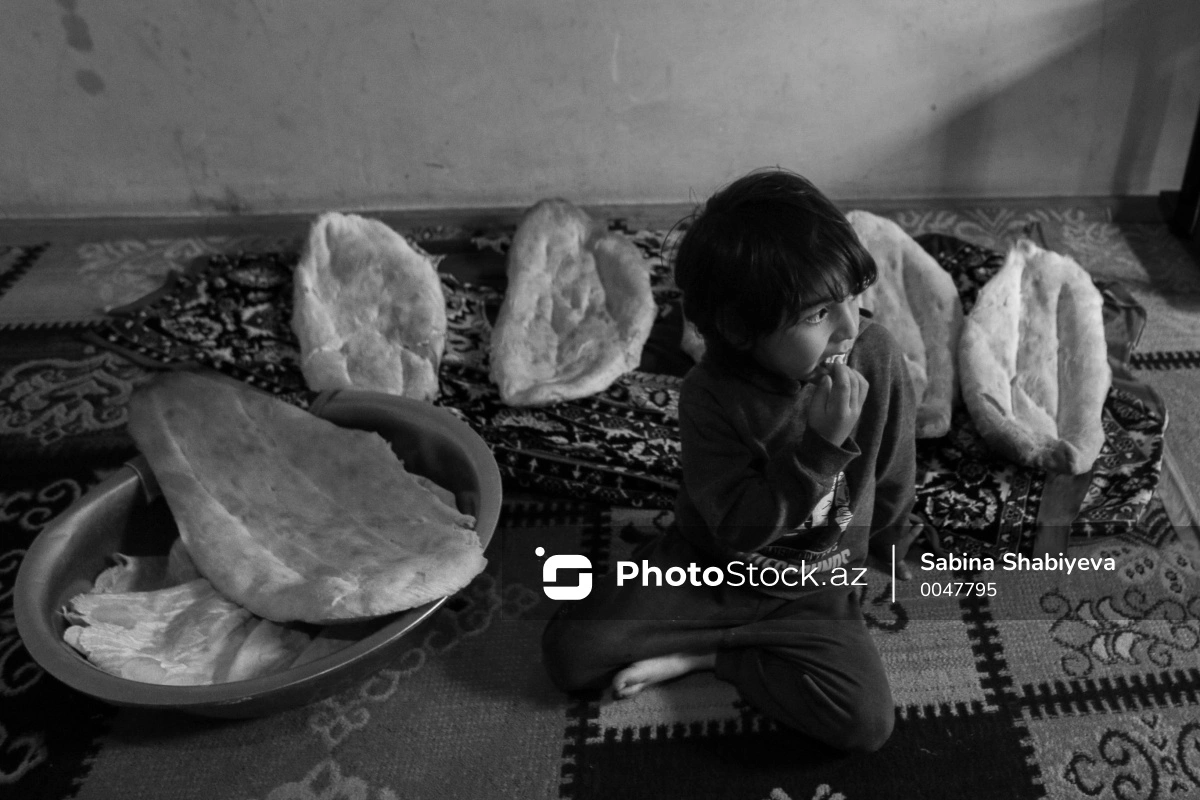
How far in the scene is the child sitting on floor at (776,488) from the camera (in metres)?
0.86

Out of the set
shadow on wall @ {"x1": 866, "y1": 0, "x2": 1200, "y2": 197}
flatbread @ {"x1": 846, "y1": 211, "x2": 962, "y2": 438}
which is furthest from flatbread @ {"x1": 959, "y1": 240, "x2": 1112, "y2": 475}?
shadow on wall @ {"x1": 866, "y1": 0, "x2": 1200, "y2": 197}

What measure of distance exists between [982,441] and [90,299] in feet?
5.14

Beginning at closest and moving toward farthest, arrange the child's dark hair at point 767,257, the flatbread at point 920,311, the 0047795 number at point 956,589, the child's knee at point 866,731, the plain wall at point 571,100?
the child's dark hair at point 767,257 → the child's knee at point 866,731 → the 0047795 number at point 956,589 → the flatbread at point 920,311 → the plain wall at point 571,100

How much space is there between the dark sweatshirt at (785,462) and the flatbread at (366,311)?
0.57 meters

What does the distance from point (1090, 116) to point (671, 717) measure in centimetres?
143

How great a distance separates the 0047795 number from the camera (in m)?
1.23

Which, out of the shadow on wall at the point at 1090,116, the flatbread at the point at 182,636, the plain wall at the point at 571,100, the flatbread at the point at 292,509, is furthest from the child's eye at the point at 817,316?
the shadow on wall at the point at 1090,116

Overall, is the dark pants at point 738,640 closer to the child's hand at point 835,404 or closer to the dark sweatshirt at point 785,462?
the dark sweatshirt at point 785,462

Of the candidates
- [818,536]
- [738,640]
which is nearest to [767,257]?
[818,536]

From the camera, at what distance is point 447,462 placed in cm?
126

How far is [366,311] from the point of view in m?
1.57

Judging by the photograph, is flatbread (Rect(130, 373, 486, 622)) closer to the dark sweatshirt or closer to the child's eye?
the dark sweatshirt

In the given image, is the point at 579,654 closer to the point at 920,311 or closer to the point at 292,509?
the point at 292,509

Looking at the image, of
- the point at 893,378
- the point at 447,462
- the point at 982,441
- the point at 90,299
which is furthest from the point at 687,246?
the point at 90,299
